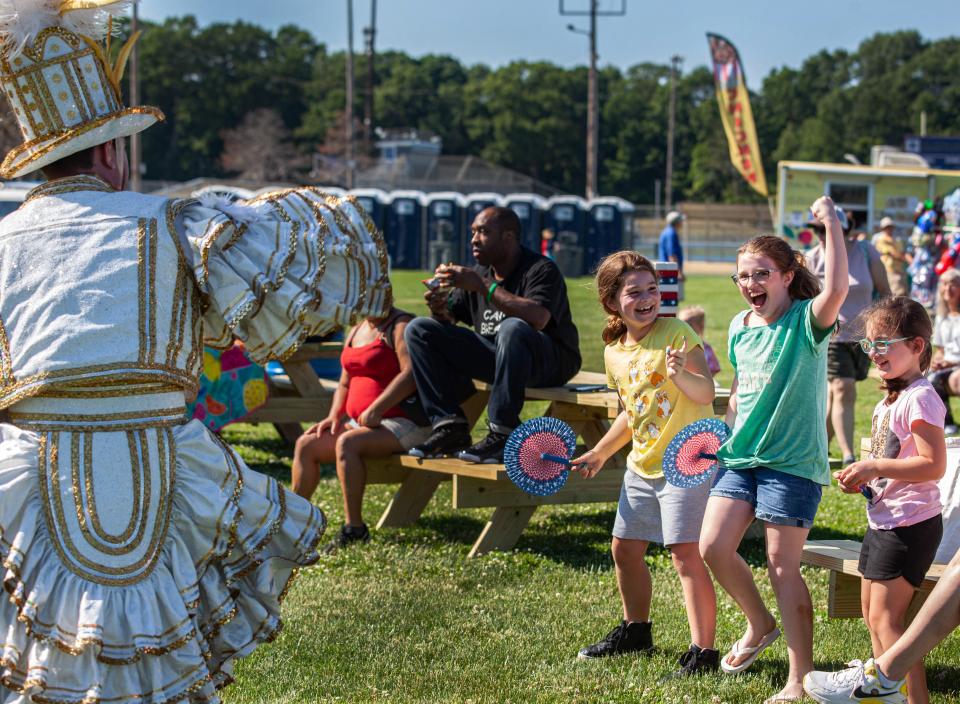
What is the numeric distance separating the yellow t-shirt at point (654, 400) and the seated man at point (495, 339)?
1.55 metres

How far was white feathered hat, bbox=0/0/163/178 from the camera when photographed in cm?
284

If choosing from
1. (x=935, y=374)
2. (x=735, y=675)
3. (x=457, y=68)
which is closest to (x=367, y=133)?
(x=457, y=68)

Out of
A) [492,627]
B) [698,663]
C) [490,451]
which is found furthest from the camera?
[490,451]

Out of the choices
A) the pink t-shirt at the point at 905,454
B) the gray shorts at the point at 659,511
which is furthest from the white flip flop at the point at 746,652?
the pink t-shirt at the point at 905,454

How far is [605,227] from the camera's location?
3994cm

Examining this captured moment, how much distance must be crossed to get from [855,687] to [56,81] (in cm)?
276

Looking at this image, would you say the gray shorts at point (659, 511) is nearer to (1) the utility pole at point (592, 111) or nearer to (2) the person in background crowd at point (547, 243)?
(2) the person in background crowd at point (547, 243)

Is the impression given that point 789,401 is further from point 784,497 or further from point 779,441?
point 784,497

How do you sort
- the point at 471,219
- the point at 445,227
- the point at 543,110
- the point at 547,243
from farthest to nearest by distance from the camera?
the point at 543,110 < the point at 445,227 < the point at 471,219 < the point at 547,243

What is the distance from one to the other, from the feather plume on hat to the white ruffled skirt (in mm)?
903

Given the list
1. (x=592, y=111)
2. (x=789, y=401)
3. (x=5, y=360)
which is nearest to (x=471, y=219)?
(x=592, y=111)

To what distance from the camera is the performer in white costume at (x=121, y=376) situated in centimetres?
272

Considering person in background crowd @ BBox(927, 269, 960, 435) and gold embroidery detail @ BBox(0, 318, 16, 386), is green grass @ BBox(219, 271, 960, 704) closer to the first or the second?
gold embroidery detail @ BBox(0, 318, 16, 386)

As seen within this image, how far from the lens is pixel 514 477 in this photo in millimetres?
5051
